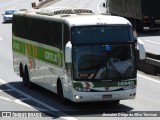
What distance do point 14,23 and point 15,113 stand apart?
28.9ft

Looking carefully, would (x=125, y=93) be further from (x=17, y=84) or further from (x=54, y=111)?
(x=17, y=84)

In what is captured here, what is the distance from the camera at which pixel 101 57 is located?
1766 cm

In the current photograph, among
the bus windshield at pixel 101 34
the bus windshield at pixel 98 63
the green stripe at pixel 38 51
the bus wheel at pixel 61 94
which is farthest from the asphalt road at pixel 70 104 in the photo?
the bus windshield at pixel 101 34

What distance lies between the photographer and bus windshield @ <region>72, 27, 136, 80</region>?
17.6 metres

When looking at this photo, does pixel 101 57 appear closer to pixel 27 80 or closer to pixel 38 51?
pixel 38 51

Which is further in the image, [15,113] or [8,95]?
[8,95]

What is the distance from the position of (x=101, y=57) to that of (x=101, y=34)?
0.69 meters

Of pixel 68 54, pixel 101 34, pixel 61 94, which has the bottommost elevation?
pixel 61 94

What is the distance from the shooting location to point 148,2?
1804 inches

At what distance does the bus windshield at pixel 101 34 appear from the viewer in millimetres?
17703

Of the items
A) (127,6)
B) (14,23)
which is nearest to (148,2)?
(127,6)

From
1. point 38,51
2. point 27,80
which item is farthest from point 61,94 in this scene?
point 27,80

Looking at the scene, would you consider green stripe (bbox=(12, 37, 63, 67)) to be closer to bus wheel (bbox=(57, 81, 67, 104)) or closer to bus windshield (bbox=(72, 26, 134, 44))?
bus wheel (bbox=(57, 81, 67, 104))

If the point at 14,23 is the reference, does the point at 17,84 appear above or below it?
below
